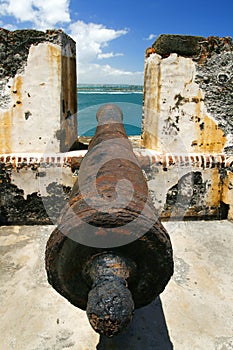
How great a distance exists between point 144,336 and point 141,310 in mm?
279

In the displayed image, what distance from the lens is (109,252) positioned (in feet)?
4.70

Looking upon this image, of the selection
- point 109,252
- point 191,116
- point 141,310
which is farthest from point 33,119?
point 109,252

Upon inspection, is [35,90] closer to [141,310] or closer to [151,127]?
[151,127]

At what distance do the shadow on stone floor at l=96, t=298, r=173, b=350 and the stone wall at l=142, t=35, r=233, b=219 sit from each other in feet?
6.59

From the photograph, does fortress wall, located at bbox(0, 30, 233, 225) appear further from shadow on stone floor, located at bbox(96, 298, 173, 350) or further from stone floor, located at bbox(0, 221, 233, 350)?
shadow on stone floor, located at bbox(96, 298, 173, 350)

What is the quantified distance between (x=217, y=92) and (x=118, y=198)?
10.8 feet

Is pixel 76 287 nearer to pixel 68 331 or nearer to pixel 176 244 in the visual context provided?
pixel 68 331

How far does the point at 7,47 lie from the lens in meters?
3.79

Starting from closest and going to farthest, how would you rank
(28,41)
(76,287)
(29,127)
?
(76,287) < (28,41) < (29,127)

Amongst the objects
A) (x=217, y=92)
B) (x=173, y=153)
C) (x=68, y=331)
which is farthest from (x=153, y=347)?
(x=217, y=92)

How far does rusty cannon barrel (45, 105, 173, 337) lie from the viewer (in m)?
1.22

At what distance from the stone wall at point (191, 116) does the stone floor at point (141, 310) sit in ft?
2.64

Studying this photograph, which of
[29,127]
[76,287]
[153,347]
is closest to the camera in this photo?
[76,287]

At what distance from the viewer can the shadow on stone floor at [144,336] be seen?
2.26m
